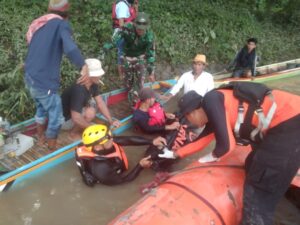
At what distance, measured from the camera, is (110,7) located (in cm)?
883

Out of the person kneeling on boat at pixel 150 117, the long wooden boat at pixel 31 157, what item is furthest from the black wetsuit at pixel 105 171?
the person kneeling on boat at pixel 150 117

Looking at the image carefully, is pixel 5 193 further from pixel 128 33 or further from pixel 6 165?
pixel 128 33

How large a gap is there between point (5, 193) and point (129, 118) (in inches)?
83.9

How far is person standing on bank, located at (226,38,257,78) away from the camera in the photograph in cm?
808

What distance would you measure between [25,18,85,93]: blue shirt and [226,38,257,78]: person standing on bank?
4971 millimetres

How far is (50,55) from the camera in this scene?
4227 millimetres

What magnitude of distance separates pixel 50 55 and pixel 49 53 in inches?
1.1

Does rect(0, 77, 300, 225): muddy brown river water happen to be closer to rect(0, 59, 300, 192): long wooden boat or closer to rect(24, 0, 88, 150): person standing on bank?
rect(0, 59, 300, 192): long wooden boat

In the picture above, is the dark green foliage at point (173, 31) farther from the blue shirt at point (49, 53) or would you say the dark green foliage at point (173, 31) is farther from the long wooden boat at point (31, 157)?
the blue shirt at point (49, 53)

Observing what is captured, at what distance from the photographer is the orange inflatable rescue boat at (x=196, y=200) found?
3090 millimetres

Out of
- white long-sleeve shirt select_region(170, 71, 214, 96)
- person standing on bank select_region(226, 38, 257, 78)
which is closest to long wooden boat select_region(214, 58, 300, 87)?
person standing on bank select_region(226, 38, 257, 78)

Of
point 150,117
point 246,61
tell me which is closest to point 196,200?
point 150,117

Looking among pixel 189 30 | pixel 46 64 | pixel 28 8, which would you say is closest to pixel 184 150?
pixel 46 64

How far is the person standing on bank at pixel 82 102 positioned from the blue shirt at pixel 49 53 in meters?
0.46
